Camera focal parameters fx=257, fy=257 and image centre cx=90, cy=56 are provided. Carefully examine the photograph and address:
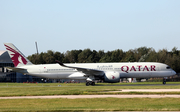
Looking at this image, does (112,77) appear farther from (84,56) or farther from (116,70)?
(84,56)

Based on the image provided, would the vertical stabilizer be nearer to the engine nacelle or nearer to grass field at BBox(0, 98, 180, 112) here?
the engine nacelle

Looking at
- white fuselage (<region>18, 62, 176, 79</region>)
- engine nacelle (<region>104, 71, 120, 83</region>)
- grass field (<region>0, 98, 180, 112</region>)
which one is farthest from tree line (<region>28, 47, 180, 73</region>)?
grass field (<region>0, 98, 180, 112</region>)

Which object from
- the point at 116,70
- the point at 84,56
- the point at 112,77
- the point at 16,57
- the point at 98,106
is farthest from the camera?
the point at 84,56

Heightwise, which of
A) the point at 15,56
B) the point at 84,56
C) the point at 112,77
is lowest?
the point at 112,77

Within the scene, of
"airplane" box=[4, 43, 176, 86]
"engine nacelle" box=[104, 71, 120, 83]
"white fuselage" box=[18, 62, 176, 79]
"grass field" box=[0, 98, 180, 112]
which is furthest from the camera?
"white fuselage" box=[18, 62, 176, 79]

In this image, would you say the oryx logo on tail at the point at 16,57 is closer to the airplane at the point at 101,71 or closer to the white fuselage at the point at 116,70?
the airplane at the point at 101,71

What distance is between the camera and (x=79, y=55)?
418ft

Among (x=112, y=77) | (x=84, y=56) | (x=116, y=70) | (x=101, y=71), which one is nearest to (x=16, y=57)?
(x=101, y=71)

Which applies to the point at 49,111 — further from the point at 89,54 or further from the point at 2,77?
the point at 89,54

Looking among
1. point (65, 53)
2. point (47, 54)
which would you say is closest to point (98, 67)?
point (47, 54)

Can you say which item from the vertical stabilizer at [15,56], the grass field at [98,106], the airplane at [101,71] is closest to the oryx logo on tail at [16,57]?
the vertical stabilizer at [15,56]

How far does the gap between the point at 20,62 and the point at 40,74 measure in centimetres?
449

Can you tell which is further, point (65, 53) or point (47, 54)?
point (65, 53)

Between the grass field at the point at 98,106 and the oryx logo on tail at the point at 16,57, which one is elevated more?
the oryx logo on tail at the point at 16,57
